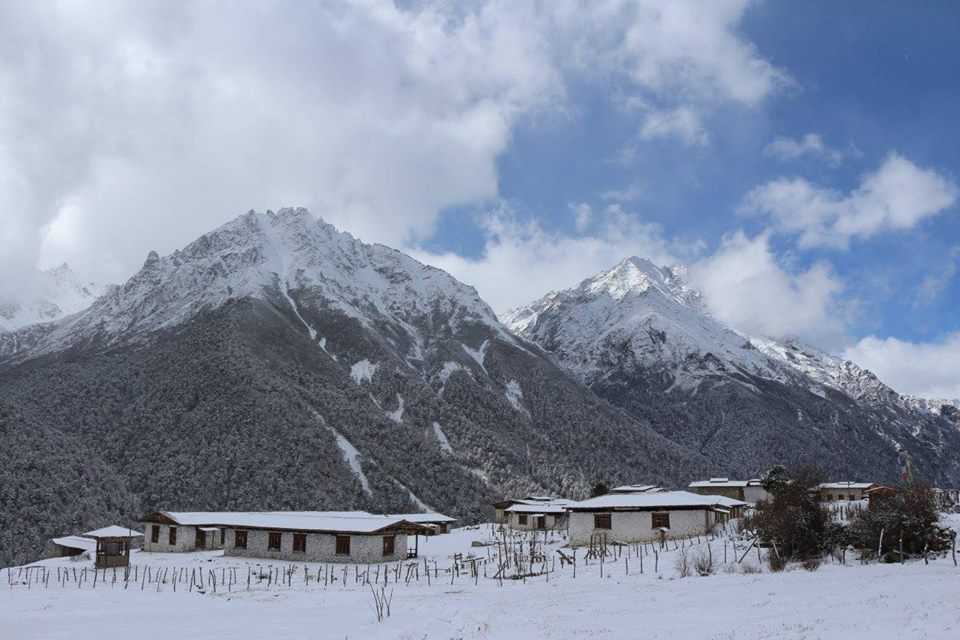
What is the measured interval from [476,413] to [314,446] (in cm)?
5971

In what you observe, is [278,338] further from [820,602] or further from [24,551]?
[820,602]

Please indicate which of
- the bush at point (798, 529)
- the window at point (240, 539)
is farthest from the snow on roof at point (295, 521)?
the bush at point (798, 529)

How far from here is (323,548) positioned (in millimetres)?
59969

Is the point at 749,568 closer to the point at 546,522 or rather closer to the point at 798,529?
the point at 798,529

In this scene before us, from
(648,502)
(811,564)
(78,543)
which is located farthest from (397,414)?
(811,564)

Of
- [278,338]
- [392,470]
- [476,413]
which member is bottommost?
[392,470]

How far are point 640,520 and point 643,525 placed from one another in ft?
1.44

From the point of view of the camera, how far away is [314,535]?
6044cm

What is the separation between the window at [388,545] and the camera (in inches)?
2361

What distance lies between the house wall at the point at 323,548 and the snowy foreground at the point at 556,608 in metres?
15.6

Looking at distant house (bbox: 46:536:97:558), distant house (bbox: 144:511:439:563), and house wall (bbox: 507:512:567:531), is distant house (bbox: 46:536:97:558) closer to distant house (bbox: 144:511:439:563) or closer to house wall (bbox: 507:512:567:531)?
distant house (bbox: 144:511:439:563)

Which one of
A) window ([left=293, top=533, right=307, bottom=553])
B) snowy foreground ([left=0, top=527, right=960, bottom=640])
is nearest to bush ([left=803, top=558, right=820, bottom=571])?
snowy foreground ([left=0, top=527, right=960, bottom=640])

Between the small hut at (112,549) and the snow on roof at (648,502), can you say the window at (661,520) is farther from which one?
the small hut at (112,549)

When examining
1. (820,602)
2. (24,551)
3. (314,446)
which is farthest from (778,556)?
(314,446)
